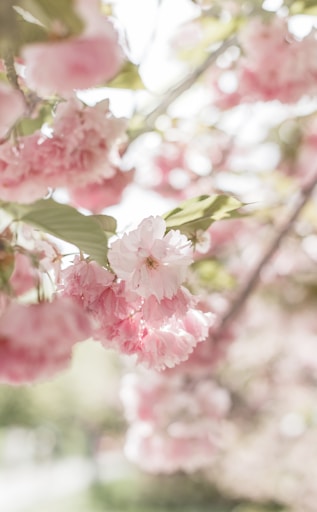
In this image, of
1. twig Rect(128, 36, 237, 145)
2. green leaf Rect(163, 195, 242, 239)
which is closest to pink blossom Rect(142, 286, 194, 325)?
green leaf Rect(163, 195, 242, 239)

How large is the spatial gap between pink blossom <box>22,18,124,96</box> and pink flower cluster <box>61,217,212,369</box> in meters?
0.29

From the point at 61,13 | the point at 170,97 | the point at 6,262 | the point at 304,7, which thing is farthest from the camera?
the point at 170,97

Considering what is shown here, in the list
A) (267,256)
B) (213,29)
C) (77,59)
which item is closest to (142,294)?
(77,59)

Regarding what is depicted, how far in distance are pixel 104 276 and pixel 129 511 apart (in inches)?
372

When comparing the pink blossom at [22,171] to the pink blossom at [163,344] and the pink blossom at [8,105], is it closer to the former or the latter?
the pink blossom at [163,344]

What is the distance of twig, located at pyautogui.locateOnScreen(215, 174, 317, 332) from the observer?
2.02 m

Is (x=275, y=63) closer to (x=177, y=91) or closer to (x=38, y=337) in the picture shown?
(x=177, y=91)

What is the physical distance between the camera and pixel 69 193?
1605 mm

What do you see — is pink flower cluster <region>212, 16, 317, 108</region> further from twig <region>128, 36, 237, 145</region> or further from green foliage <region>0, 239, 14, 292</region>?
green foliage <region>0, 239, 14, 292</region>

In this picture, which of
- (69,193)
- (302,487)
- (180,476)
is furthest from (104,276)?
(180,476)

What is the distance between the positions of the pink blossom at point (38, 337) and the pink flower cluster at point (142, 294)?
0.69ft

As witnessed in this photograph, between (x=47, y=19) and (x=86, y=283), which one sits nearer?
(x=47, y=19)

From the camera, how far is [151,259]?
0.87 metres

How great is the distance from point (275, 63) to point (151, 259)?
37.7 inches
